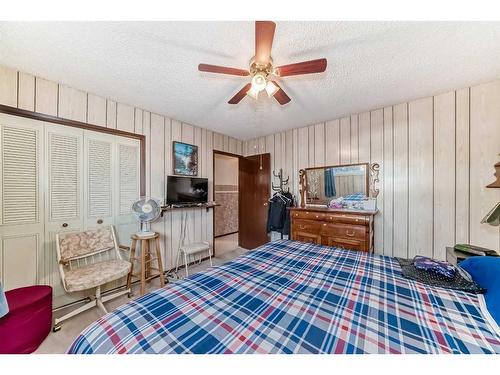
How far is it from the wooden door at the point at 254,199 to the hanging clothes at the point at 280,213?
33cm

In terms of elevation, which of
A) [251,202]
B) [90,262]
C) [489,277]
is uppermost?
[251,202]

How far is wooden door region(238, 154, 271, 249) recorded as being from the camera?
3928 mm

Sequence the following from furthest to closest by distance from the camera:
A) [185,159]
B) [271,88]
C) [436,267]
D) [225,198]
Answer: [225,198]
[185,159]
[271,88]
[436,267]

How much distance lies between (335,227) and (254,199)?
6.09ft

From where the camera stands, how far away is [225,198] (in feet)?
17.7

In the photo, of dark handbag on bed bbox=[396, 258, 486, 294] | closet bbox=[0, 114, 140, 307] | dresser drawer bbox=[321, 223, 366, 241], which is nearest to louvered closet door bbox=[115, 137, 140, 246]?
closet bbox=[0, 114, 140, 307]

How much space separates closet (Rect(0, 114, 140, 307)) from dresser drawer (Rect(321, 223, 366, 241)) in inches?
112

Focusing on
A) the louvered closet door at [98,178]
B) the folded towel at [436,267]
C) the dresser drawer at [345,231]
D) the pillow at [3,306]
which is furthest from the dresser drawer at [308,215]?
the pillow at [3,306]

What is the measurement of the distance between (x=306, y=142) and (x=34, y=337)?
394 centimetres

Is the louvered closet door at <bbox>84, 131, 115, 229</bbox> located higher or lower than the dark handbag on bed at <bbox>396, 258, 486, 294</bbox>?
higher

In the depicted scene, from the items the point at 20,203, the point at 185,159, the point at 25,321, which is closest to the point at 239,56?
the point at 185,159

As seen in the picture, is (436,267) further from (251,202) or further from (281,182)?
(251,202)

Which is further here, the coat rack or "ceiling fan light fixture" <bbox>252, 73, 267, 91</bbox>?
the coat rack

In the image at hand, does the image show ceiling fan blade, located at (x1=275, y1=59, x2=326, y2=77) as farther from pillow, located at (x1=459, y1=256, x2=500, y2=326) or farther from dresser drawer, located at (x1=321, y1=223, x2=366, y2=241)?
dresser drawer, located at (x1=321, y1=223, x2=366, y2=241)
